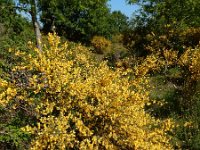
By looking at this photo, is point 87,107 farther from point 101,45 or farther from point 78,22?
point 78,22

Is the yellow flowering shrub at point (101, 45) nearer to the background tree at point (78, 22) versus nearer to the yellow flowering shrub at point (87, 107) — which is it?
the background tree at point (78, 22)

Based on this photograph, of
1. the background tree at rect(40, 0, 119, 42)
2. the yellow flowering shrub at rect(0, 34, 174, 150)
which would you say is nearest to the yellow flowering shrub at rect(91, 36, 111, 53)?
the background tree at rect(40, 0, 119, 42)

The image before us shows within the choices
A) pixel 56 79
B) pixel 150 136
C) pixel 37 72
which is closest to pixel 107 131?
pixel 150 136

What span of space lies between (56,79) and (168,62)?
1292 cm

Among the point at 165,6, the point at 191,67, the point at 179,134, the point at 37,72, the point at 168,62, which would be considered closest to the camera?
the point at 37,72

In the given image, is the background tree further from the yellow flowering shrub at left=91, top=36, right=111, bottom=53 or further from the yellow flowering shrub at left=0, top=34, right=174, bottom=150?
the yellow flowering shrub at left=0, top=34, right=174, bottom=150

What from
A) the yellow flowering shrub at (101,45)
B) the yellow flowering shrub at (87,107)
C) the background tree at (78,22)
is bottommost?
the yellow flowering shrub at (87,107)

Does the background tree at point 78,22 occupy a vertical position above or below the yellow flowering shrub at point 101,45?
above

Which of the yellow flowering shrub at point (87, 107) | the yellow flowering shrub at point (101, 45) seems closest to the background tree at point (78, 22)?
the yellow flowering shrub at point (101, 45)

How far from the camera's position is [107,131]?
299 inches

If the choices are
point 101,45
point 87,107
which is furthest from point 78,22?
point 87,107

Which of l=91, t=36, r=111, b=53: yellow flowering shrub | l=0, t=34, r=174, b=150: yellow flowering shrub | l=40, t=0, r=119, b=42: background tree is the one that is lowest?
l=0, t=34, r=174, b=150: yellow flowering shrub

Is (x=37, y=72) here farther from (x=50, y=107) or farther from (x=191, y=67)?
(x=191, y=67)

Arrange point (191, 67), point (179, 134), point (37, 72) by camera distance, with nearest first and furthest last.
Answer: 1. point (37, 72)
2. point (179, 134)
3. point (191, 67)
